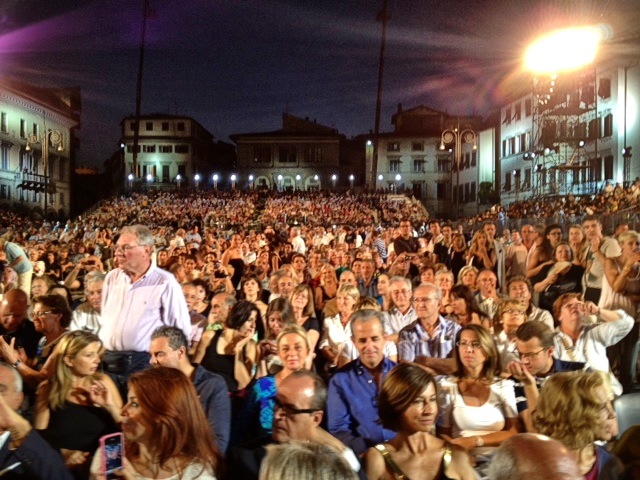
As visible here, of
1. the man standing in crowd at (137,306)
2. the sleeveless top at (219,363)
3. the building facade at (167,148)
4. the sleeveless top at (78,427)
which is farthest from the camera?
the building facade at (167,148)

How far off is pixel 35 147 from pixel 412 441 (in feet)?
229

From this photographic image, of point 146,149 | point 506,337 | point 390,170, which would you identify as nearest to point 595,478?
point 506,337

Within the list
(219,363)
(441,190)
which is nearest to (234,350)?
(219,363)

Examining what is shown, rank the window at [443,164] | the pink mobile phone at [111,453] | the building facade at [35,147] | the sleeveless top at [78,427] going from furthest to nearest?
Result: the window at [443,164] → the building facade at [35,147] → the sleeveless top at [78,427] → the pink mobile phone at [111,453]

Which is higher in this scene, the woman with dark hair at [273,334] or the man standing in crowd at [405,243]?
the man standing in crowd at [405,243]

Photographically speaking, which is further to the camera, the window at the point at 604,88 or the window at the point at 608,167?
the window at the point at 604,88

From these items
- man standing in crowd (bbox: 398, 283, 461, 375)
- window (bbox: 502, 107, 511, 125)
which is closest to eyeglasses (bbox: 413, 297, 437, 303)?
man standing in crowd (bbox: 398, 283, 461, 375)

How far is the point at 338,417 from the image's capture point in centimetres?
427

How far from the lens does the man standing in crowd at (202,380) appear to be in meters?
4.01

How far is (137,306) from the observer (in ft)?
17.9

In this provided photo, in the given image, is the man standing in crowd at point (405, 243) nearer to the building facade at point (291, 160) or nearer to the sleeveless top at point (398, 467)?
the sleeveless top at point (398, 467)

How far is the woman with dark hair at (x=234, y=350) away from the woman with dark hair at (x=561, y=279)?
4634 mm

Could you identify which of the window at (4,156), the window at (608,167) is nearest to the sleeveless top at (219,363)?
the window at (608,167)

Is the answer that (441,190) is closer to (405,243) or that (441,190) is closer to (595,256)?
(405,243)
